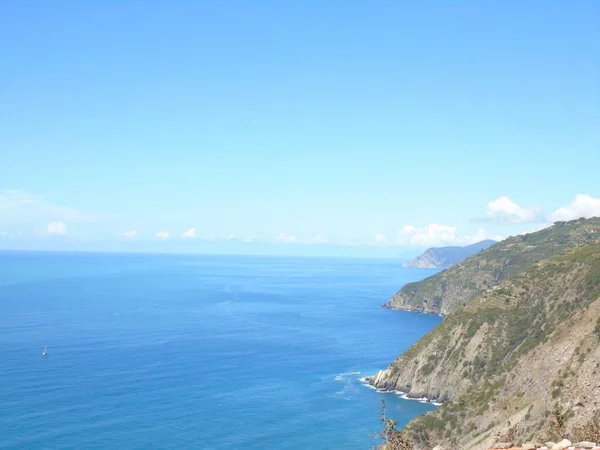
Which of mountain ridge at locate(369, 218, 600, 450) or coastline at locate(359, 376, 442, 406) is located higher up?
mountain ridge at locate(369, 218, 600, 450)

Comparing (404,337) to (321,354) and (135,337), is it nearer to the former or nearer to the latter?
(321,354)

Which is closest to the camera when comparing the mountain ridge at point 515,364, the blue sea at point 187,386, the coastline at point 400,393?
the mountain ridge at point 515,364

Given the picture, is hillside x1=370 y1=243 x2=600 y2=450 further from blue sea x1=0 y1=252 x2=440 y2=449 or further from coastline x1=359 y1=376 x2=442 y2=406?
blue sea x1=0 y1=252 x2=440 y2=449

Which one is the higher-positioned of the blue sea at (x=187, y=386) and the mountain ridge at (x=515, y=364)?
the mountain ridge at (x=515, y=364)

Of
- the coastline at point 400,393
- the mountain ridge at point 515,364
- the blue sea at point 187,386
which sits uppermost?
the mountain ridge at point 515,364

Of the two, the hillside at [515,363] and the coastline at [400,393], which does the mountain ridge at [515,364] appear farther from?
the coastline at [400,393]

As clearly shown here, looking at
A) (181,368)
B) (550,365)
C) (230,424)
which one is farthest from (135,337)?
(550,365)

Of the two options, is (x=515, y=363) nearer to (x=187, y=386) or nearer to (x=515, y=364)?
(x=515, y=364)

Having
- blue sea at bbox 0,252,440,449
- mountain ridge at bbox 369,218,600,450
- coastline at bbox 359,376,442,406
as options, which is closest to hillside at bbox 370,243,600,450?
mountain ridge at bbox 369,218,600,450

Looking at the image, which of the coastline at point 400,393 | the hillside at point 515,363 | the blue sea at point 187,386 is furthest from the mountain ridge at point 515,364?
the blue sea at point 187,386

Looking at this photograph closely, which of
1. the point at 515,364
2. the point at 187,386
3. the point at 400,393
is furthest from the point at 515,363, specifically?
the point at 187,386
